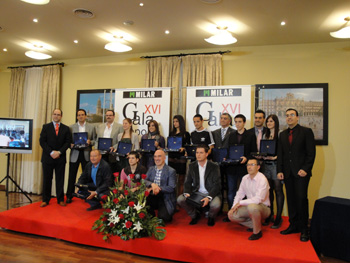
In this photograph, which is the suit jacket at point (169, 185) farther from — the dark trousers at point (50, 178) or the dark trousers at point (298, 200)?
the dark trousers at point (50, 178)

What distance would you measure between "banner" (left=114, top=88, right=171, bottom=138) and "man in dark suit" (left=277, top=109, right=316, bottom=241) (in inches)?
95.6

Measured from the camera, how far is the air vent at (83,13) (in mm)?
4383

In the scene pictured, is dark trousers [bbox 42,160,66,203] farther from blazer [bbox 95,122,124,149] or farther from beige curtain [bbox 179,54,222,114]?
beige curtain [bbox 179,54,222,114]

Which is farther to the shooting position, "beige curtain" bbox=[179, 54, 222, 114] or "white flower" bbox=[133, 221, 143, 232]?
"beige curtain" bbox=[179, 54, 222, 114]

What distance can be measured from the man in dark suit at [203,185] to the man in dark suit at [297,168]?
2.90 feet

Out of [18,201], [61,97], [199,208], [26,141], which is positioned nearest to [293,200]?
[199,208]

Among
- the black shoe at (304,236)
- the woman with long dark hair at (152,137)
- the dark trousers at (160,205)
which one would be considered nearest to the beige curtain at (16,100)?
the woman with long dark hair at (152,137)

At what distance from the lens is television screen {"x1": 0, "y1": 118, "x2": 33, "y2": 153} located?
565cm

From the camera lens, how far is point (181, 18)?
4527 millimetres

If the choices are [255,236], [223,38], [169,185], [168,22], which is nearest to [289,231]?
[255,236]

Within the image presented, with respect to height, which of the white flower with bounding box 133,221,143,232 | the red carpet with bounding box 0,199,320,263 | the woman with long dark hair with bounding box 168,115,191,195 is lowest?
the red carpet with bounding box 0,199,320,263

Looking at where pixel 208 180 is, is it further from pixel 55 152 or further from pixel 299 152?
pixel 55 152

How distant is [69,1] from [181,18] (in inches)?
66.9

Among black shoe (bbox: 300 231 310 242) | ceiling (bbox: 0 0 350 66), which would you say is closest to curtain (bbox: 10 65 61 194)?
ceiling (bbox: 0 0 350 66)
